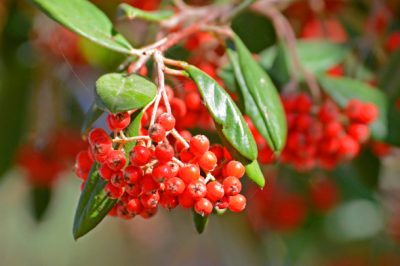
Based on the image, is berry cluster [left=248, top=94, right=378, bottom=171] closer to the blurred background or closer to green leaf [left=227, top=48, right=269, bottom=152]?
green leaf [left=227, top=48, right=269, bottom=152]

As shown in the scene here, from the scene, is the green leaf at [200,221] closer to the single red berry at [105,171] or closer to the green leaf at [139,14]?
the single red berry at [105,171]

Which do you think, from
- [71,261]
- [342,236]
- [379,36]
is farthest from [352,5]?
[71,261]

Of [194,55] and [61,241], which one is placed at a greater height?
[194,55]

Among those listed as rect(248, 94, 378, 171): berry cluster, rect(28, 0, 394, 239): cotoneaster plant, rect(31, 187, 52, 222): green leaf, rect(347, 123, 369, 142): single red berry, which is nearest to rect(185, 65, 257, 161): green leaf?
rect(28, 0, 394, 239): cotoneaster plant

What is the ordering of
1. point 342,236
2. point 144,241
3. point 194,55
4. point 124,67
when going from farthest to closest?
point 144,241 < point 342,236 < point 194,55 < point 124,67

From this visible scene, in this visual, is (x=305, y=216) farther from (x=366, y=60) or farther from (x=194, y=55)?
(x=194, y=55)

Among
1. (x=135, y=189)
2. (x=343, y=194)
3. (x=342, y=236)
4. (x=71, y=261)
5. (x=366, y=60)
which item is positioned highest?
(x=135, y=189)
